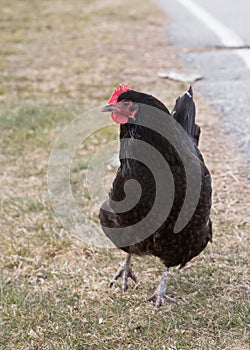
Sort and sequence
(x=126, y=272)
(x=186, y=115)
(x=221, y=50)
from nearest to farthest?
(x=126, y=272), (x=186, y=115), (x=221, y=50)

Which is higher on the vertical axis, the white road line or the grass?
the white road line

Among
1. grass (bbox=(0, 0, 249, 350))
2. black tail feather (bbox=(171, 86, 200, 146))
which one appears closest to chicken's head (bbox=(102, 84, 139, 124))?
black tail feather (bbox=(171, 86, 200, 146))

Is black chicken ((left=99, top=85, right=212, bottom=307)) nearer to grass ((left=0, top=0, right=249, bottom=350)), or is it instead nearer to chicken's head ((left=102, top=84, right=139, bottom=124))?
chicken's head ((left=102, top=84, right=139, bottom=124))

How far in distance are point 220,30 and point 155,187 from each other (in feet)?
21.1

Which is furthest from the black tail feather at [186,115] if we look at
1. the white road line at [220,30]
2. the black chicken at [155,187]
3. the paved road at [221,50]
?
the white road line at [220,30]

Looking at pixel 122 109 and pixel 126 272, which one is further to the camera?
pixel 126 272

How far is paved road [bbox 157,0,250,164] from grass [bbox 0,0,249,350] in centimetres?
19

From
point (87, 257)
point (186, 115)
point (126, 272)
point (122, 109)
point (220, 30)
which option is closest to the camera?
point (122, 109)

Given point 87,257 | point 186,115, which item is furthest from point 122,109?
point 87,257

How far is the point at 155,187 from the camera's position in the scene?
336cm

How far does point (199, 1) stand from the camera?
39.9ft

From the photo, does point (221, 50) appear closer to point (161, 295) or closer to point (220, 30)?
point (220, 30)

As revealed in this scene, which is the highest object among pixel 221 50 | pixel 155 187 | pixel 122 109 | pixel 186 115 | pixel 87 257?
pixel 122 109

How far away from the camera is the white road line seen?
7879 millimetres
